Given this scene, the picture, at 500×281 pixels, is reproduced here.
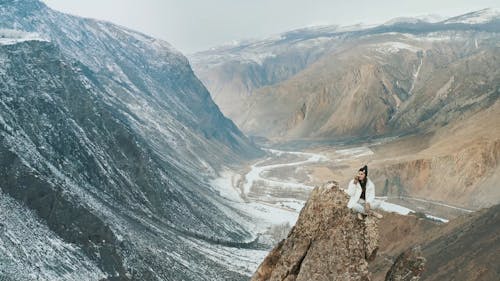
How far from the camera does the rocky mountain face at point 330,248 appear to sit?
17031 mm

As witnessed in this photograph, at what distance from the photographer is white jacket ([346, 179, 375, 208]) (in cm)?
1684

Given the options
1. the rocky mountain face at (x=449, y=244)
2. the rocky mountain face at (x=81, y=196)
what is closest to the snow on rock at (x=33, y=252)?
the rocky mountain face at (x=81, y=196)

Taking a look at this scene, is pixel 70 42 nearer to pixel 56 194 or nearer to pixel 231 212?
pixel 231 212

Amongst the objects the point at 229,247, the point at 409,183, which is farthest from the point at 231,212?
the point at 409,183

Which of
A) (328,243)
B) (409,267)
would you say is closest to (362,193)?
(328,243)

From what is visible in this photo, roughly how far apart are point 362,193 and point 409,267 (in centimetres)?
316

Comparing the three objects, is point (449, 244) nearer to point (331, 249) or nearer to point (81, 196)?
point (81, 196)

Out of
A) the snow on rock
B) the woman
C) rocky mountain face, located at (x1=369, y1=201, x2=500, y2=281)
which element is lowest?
the snow on rock

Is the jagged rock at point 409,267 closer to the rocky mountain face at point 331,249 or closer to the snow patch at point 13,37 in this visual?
the rocky mountain face at point 331,249

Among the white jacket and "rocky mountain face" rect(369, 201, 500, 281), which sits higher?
the white jacket

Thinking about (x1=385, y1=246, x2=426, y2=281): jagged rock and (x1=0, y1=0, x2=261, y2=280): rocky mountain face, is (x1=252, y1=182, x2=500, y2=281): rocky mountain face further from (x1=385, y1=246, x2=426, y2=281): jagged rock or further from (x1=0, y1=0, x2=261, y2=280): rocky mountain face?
(x1=0, y1=0, x2=261, y2=280): rocky mountain face

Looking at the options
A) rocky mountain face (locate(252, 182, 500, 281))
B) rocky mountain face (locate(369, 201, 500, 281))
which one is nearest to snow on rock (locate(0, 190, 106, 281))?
rocky mountain face (locate(369, 201, 500, 281))

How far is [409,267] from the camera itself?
60.6ft

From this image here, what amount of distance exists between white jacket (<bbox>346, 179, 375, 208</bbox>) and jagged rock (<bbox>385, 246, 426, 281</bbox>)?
2605mm
